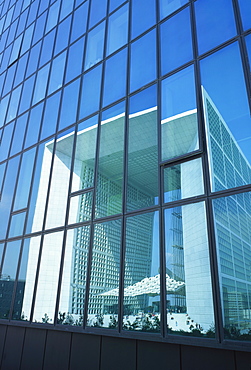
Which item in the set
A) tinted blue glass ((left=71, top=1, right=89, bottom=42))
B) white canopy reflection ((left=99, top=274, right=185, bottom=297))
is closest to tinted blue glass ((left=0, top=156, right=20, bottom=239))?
tinted blue glass ((left=71, top=1, right=89, bottom=42))

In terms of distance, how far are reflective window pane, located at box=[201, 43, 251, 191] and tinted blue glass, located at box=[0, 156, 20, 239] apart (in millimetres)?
7940

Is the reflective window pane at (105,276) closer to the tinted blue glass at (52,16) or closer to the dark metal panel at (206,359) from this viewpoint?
the dark metal panel at (206,359)

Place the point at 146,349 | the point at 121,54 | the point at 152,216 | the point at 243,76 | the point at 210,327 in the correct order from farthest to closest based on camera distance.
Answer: the point at 121,54 < the point at 152,216 < the point at 243,76 < the point at 146,349 < the point at 210,327

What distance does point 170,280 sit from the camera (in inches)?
227

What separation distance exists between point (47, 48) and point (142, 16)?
5.58 m

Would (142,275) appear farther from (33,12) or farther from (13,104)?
(33,12)

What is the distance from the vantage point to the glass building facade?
5.44 m

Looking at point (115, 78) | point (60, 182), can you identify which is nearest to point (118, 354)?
point (60, 182)

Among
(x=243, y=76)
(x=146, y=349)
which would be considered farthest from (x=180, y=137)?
(x=146, y=349)

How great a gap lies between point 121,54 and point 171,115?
11.2ft

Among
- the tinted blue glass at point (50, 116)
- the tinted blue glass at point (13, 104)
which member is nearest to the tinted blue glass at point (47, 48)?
the tinted blue glass at point (13, 104)

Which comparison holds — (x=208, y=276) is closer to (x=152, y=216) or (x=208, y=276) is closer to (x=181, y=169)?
(x=152, y=216)

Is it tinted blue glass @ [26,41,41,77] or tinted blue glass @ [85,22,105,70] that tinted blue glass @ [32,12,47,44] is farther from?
tinted blue glass @ [85,22,105,70]

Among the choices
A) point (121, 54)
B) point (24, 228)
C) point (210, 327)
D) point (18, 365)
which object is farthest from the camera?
point (24, 228)
